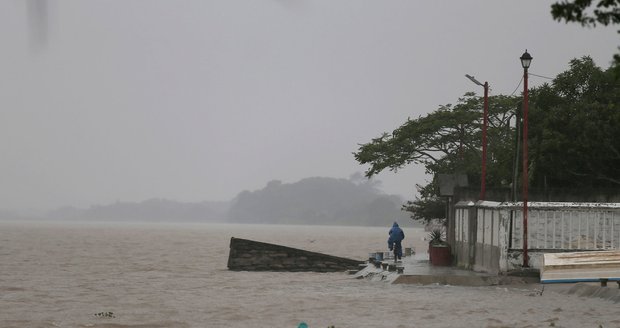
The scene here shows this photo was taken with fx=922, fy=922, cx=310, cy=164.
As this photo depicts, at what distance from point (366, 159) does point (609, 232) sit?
33.9 m

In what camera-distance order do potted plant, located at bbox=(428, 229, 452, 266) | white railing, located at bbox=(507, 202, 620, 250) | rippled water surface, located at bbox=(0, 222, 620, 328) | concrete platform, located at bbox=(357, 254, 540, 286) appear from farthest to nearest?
potted plant, located at bbox=(428, 229, 452, 266)
concrete platform, located at bbox=(357, 254, 540, 286)
white railing, located at bbox=(507, 202, 620, 250)
rippled water surface, located at bbox=(0, 222, 620, 328)

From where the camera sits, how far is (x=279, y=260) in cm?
4978

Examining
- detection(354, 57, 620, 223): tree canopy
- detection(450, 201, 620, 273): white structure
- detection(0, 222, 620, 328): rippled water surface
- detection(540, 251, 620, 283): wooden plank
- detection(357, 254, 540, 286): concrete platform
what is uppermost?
detection(354, 57, 620, 223): tree canopy

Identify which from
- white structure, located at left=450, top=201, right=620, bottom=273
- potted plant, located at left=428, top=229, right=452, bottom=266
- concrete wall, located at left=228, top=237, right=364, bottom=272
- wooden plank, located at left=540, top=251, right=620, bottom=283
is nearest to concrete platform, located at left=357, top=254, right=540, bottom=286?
white structure, located at left=450, top=201, right=620, bottom=273

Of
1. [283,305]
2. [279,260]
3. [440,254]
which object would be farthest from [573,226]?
[279,260]

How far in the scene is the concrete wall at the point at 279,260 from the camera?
49.3 m

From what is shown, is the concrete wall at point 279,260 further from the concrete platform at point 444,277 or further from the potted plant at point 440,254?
the concrete platform at point 444,277

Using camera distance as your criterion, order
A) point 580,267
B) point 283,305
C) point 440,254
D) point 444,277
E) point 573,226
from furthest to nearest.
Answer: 1. point 440,254
2. point 444,277
3. point 573,226
4. point 283,305
5. point 580,267

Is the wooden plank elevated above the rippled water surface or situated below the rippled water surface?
above

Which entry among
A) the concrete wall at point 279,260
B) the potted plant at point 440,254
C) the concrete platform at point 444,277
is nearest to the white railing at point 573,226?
the concrete platform at point 444,277

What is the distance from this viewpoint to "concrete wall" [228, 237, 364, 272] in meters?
49.3

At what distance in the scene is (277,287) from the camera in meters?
37.1

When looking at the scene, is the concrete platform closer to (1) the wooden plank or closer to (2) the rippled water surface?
(2) the rippled water surface

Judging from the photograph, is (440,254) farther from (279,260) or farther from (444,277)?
(279,260)
